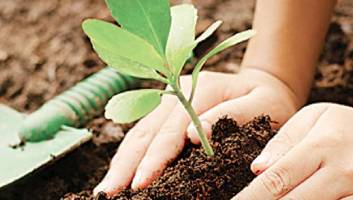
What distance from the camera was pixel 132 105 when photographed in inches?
32.0

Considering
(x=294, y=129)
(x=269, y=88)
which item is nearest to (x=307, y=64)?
(x=269, y=88)

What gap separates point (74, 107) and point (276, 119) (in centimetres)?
40

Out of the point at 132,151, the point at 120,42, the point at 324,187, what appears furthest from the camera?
the point at 132,151

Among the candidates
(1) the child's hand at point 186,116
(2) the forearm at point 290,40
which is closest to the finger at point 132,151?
(1) the child's hand at point 186,116

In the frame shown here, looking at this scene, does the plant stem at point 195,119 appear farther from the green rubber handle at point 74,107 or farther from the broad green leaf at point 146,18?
the green rubber handle at point 74,107

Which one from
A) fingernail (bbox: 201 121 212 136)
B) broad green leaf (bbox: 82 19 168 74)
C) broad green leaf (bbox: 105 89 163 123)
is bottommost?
fingernail (bbox: 201 121 212 136)

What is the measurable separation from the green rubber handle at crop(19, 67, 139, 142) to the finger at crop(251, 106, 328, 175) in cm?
45

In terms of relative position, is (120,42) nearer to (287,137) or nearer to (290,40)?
(287,137)

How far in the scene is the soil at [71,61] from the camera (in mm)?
1224

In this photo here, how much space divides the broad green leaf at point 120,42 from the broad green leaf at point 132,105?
4cm

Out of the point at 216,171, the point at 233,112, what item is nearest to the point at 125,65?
the point at 216,171

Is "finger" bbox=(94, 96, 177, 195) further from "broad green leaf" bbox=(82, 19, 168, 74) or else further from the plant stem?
"broad green leaf" bbox=(82, 19, 168, 74)

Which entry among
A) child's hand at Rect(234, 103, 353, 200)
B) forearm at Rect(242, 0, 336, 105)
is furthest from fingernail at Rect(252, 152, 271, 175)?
forearm at Rect(242, 0, 336, 105)

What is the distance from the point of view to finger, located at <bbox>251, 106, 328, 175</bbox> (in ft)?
2.94
